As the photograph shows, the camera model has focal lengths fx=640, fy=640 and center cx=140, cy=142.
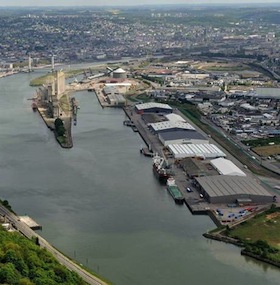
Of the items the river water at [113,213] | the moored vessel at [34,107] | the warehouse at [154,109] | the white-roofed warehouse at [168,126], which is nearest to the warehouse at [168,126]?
the white-roofed warehouse at [168,126]

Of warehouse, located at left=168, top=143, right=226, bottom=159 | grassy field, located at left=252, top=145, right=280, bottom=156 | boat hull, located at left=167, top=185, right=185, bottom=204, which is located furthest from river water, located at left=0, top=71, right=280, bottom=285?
grassy field, located at left=252, top=145, right=280, bottom=156

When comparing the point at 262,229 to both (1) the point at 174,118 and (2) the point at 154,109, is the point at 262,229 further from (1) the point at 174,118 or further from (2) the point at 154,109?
(2) the point at 154,109

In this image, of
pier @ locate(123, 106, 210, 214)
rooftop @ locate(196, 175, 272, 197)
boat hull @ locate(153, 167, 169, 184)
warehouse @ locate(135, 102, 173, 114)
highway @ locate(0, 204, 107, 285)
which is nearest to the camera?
highway @ locate(0, 204, 107, 285)

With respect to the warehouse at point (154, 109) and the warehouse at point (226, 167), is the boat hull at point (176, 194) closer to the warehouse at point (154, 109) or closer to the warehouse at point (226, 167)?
the warehouse at point (226, 167)

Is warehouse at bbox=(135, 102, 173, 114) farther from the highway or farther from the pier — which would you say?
the highway

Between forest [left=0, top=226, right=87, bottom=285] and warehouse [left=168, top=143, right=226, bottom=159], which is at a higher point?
forest [left=0, top=226, right=87, bottom=285]

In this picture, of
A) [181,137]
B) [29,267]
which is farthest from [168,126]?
[29,267]
